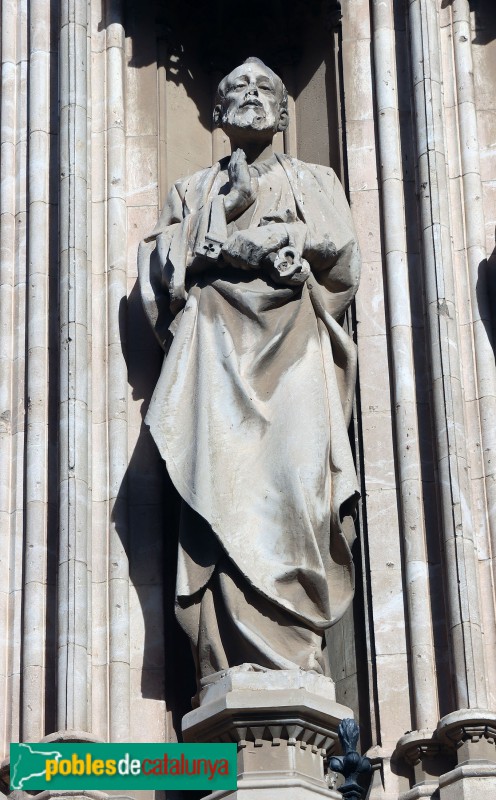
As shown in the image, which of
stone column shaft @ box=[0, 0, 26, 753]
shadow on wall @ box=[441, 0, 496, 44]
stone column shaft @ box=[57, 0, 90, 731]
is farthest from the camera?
shadow on wall @ box=[441, 0, 496, 44]

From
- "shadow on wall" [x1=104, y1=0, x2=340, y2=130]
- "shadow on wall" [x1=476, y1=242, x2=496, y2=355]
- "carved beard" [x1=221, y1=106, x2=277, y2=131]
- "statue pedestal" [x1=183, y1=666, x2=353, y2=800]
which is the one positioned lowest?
"statue pedestal" [x1=183, y1=666, x2=353, y2=800]

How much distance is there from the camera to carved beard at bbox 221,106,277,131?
1311 centimetres

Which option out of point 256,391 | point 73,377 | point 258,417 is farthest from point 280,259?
point 73,377

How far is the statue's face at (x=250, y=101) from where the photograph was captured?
13.1 m

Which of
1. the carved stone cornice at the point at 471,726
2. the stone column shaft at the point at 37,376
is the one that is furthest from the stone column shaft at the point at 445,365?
the stone column shaft at the point at 37,376

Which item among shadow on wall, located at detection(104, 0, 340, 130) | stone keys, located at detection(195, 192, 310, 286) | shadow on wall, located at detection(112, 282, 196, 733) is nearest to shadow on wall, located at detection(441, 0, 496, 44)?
shadow on wall, located at detection(104, 0, 340, 130)

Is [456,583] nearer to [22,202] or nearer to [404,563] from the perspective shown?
[404,563]

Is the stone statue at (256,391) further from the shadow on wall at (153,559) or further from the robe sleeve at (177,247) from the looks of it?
the shadow on wall at (153,559)

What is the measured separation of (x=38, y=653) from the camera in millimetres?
12258

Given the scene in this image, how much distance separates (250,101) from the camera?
1314 cm

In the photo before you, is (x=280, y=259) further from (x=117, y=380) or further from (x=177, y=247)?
(x=117, y=380)

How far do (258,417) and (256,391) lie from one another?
162 millimetres

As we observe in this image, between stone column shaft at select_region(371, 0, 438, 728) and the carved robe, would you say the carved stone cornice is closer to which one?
stone column shaft at select_region(371, 0, 438, 728)

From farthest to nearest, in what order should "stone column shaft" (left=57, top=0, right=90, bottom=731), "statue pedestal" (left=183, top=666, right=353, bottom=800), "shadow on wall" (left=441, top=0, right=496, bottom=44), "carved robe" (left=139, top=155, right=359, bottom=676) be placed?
"shadow on wall" (left=441, top=0, right=496, bottom=44) → "stone column shaft" (left=57, top=0, right=90, bottom=731) → "carved robe" (left=139, top=155, right=359, bottom=676) → "statue pedestal" (left=183, top=666, right=353, bottom=800)
